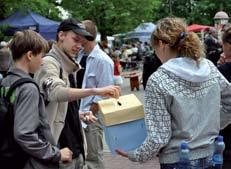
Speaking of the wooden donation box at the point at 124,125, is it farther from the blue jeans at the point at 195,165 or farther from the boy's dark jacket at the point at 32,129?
the boy's dark jacket at the point at 32,129

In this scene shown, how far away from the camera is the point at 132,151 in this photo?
3139 mm

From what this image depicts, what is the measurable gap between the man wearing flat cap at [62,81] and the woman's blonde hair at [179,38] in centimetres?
54

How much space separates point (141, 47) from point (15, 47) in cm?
3767

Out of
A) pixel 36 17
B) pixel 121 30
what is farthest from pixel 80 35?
pixel 121 30

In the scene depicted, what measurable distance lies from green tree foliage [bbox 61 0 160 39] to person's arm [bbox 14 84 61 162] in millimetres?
28821

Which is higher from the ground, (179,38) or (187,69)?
(179,38)

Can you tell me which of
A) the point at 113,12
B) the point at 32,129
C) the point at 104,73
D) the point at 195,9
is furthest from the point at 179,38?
the point at 195,9

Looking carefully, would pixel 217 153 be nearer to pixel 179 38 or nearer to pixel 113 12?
pixel 179 38

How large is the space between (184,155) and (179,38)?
0.68 meters

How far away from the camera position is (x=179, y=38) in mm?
3043

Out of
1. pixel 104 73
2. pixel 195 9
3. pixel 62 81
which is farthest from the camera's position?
pixel 195 9

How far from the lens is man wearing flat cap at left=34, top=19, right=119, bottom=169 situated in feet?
11.3

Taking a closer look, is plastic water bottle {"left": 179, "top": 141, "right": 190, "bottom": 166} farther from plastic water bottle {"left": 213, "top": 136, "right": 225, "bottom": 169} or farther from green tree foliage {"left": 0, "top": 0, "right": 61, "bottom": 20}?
green tree foliage {"left": 0, "top": 0, "right": 61, "bottom": 20}

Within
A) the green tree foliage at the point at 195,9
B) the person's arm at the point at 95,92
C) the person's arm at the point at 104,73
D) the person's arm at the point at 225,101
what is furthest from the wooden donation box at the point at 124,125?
the green tree foliage at the point at 195,9
